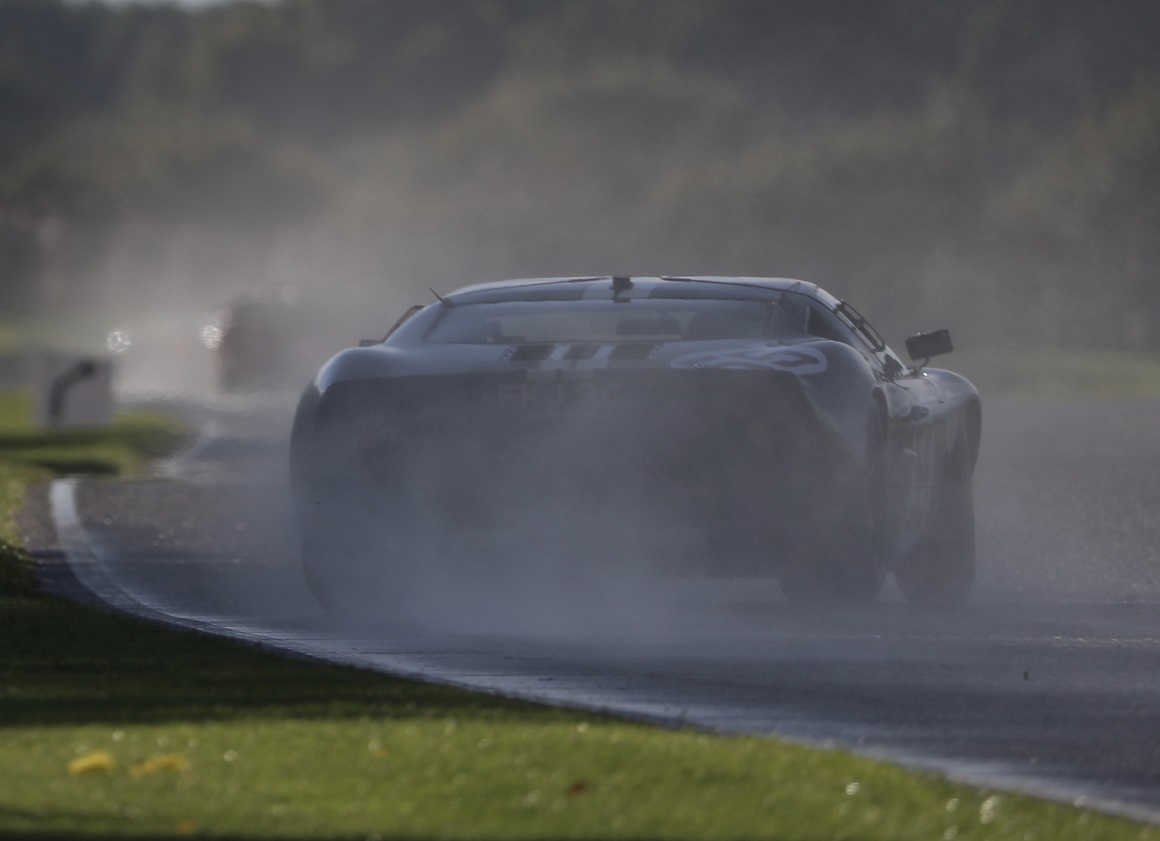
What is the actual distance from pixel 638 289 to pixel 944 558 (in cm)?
207

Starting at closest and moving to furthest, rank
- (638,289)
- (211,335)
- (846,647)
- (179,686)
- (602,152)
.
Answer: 1. (179,686)
2. (846,647)
3. (638,289)
4. (211,335)
5. (602,152)

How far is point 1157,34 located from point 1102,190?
3879 mm

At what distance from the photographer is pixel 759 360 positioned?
331 inches

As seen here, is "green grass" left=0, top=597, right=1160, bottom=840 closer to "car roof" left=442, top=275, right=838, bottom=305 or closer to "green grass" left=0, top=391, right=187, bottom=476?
"car roof" left=442, top=275, right=838, bottom=305

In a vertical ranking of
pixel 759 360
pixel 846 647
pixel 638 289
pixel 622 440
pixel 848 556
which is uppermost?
pixel 638 289

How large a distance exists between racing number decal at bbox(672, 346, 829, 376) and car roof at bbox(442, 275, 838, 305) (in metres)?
0.64

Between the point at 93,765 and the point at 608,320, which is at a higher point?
the point at 608,320

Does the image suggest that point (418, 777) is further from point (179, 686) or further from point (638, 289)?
point (638, 289)

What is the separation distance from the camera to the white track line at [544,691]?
5652 millimetres

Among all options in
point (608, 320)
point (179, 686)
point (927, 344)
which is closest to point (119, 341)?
point (927, 344)

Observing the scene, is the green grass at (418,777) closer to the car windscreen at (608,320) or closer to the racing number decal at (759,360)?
the racing number decal at (759,360)

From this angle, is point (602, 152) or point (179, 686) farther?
point (602, 152)

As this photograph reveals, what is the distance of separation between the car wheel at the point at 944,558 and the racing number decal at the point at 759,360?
78.2 inches

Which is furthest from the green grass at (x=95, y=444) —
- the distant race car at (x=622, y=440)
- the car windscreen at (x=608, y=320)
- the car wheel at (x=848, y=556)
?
the car wheel at (x=848, y=556)
